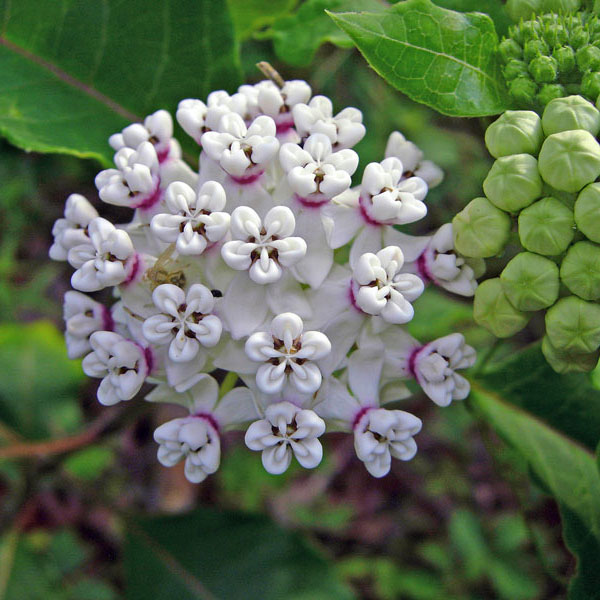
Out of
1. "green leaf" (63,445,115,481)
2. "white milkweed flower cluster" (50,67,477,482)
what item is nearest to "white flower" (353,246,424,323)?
"white milkweed flower cluster" (50,67,477,482)

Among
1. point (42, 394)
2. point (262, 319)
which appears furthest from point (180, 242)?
point (42, 394)

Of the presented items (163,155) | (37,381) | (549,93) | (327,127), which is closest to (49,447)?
(37,381)

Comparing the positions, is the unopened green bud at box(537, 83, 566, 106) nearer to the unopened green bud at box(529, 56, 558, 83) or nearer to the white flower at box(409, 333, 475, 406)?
the unopened green bud at box(529, 56, 558, 83)

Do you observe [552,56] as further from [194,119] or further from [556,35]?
[194,119]

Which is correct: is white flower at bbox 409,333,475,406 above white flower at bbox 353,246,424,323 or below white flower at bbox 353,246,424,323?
below

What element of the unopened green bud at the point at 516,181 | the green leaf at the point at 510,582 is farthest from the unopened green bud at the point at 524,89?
the green leaf at the point at 510,582

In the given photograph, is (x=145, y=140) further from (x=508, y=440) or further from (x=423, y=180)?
(x=508, y=440)
